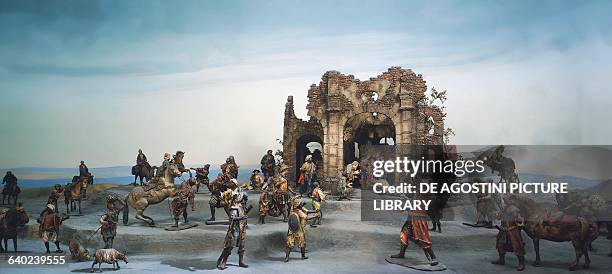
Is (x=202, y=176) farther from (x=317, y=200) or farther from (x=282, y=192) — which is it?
(x=317, y=200)

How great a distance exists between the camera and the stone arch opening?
2388cm

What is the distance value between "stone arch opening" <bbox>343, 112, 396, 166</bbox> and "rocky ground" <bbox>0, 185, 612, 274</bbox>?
8.72m

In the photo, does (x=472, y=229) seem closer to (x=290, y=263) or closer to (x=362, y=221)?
(x=362, y=221)

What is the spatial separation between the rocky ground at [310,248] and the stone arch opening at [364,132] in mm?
8717

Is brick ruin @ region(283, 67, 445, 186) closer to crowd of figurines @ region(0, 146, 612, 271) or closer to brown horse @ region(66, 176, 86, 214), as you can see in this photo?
crowd of figurines @ region(0, 146, 612, 271)

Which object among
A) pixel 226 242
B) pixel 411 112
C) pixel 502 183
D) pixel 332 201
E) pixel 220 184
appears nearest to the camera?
pixel 226 242

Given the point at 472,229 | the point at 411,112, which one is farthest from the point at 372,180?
the point at 472,229

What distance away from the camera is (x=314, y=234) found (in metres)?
14.3

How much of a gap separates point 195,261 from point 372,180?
9775mm

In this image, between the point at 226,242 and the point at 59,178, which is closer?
the point at 226,242

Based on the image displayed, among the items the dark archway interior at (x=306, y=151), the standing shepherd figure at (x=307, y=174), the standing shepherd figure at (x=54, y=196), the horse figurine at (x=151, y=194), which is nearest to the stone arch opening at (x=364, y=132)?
the dark archway interior at (x=306, y=151)

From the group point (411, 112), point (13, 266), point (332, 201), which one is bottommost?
point (13, 266)

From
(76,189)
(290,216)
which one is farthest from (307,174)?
(76,189)

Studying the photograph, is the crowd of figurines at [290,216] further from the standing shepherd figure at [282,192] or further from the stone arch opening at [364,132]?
the stone arch opening at [364,132]
